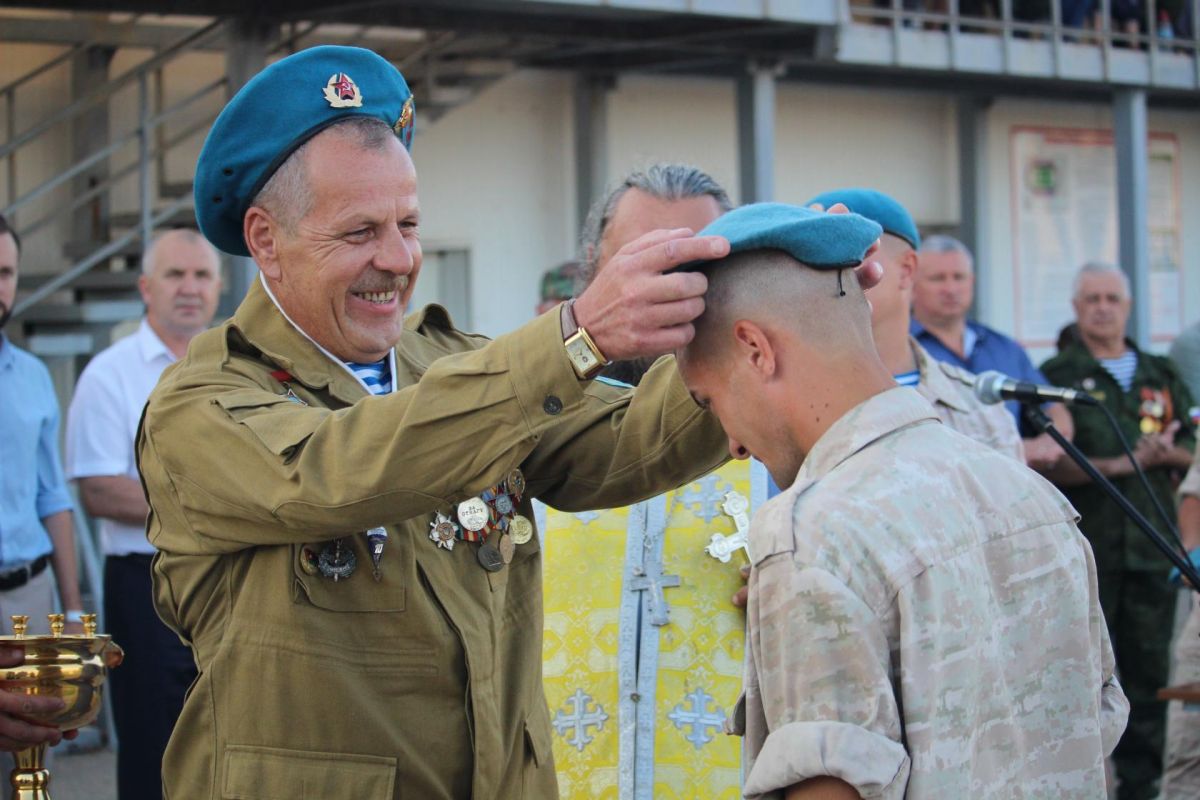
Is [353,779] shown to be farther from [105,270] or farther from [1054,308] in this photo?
[1054,308]

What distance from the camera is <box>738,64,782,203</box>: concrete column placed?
10.6m

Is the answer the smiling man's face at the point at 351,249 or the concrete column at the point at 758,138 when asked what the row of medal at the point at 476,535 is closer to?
the smiling man's face at the point at 351,249

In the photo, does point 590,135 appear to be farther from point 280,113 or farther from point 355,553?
point 355,553

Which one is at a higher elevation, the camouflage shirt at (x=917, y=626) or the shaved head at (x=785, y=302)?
the shaved head at (x=785, y=302)

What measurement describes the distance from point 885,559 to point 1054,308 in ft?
43.2

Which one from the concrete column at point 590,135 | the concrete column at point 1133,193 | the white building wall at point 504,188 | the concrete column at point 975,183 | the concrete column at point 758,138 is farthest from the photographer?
the concrete column at point 975,183

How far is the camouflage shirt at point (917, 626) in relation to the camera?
1727 mm

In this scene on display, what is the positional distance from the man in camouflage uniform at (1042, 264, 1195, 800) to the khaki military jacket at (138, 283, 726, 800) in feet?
14.5

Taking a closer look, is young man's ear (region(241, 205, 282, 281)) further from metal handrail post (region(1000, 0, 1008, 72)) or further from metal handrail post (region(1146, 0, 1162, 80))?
metal handrail post (region(1146, 0, 1162, 80))

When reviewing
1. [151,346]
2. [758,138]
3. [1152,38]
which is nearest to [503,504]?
[151,346]

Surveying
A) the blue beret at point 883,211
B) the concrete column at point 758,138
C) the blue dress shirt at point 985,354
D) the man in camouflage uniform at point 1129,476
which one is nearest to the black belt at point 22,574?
the blue beret at point 883,211

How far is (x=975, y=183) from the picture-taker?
13742 mm

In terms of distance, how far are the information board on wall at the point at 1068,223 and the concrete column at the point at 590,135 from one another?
4648mm

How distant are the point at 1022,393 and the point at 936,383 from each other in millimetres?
864
